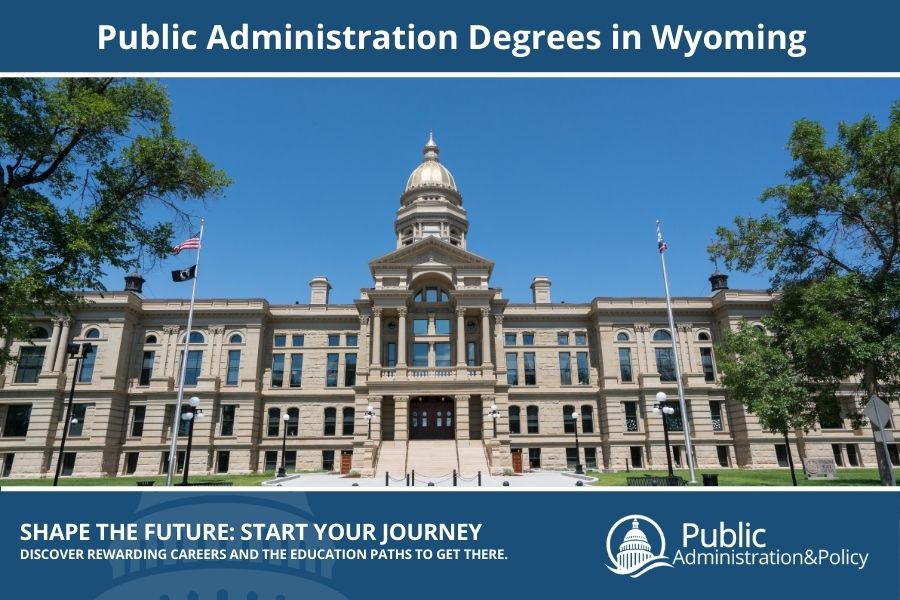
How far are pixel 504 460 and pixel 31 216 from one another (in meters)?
28.1

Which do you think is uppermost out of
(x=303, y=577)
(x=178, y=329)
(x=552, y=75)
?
(x=178, y=329)

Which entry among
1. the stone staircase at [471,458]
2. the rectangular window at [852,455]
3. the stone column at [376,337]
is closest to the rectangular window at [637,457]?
the stone staircase at [471,458]

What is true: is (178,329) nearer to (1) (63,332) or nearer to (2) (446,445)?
(1) (63,332)

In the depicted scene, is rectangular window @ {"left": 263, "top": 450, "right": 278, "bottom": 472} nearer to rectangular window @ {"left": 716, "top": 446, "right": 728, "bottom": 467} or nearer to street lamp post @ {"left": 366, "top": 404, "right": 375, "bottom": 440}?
street lamp post @ {"left": 366, "top": 404, "right": 375, "bottom": 440}

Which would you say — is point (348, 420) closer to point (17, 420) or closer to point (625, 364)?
point (625, 364)

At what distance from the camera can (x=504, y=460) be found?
3472 centimetres

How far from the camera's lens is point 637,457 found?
42219 mm

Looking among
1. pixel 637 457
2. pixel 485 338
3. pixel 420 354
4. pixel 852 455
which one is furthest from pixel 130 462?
pixel 852 455

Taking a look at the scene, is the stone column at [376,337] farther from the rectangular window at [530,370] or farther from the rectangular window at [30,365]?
the rectangular window at [30,365]

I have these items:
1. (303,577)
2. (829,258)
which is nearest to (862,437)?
(829,258)

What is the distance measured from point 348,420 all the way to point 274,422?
616 centimetres

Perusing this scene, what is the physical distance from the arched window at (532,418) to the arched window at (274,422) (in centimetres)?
2091

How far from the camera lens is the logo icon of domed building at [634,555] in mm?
8008

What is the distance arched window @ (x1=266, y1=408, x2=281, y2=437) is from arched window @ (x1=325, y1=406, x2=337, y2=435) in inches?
155
